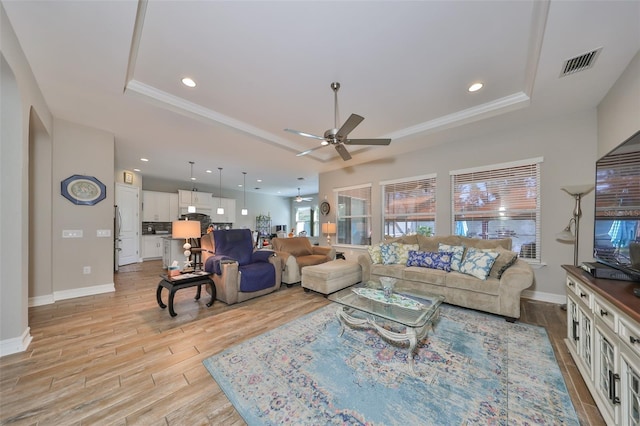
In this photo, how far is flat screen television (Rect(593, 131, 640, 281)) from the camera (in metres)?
1.59

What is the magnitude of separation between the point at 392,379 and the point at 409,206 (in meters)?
3.72

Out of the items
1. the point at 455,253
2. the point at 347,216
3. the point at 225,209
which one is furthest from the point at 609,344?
the point at 225,209

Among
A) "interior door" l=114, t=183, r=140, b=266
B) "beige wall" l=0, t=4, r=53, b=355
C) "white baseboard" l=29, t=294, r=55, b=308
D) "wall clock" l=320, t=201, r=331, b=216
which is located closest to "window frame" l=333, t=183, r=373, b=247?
"wall clock" l=320, t=201, r=331, b=216

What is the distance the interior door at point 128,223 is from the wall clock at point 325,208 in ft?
17.4

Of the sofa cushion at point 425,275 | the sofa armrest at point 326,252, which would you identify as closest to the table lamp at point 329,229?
the sofa armrest at point 326,252

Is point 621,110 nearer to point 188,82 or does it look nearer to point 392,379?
point 392,379

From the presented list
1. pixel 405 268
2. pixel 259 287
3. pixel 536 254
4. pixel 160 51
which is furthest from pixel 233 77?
pixel 536 254

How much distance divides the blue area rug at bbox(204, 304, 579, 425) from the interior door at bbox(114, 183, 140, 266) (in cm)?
610

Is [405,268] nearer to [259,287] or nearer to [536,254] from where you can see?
[536,254]

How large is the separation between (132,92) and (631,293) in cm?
480

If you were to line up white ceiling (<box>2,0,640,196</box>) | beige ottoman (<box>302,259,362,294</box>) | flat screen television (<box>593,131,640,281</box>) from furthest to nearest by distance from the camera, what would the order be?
beige ottoman (<box>302,259,362,294</box>)
white ceiling (<box>2,0,640,196</box>)
flat screen television (<box>593,131,640,281</box>)

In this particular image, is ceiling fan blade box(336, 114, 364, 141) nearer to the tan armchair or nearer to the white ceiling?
the white ceiling

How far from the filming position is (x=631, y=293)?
4.54ft

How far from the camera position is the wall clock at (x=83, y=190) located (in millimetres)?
3494
